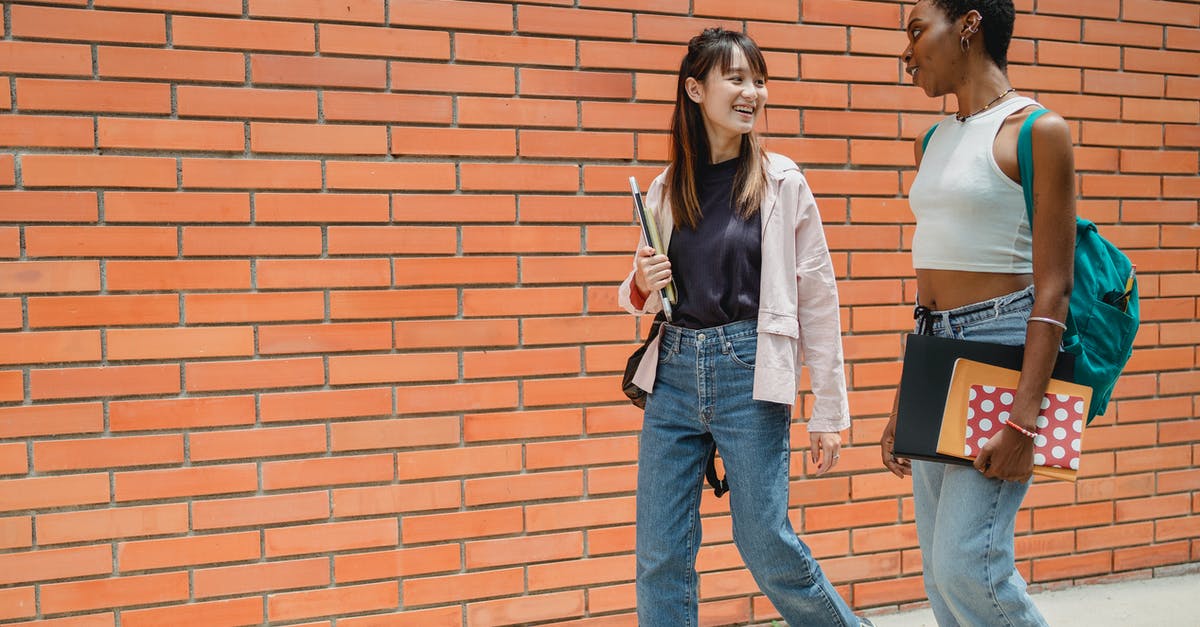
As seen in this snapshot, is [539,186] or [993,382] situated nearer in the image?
[993,382]

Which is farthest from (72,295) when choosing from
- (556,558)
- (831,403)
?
(831,403)

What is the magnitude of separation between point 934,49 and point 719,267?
690 millimetres

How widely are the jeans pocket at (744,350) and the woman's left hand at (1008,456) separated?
55cm

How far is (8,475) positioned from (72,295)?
0.52 metres

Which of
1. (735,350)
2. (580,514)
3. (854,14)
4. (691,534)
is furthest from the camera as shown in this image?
(854,14)

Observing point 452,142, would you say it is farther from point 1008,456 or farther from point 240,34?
point 1008,456

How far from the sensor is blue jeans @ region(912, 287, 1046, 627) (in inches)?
85.9

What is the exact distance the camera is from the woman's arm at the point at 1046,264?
210cm

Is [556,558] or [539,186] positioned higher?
[539,186]

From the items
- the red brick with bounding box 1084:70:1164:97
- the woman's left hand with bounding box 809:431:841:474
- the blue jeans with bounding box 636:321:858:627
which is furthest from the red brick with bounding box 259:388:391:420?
the red brick with bounding box 1084:70:1164:97

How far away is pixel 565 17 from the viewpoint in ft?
10.6

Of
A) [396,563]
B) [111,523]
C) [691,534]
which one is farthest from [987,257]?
[111,523]

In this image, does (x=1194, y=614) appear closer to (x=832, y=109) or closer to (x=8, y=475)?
(x=832, y=109)

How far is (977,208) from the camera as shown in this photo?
2.25 metres
